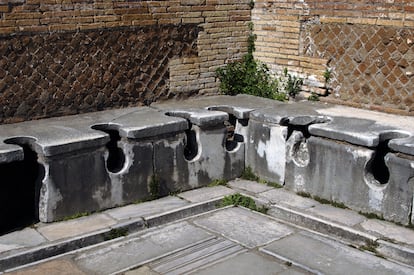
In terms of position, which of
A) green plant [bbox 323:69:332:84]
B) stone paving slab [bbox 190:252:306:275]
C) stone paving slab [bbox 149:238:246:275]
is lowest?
stone paving slab [bbox 149:238:246:275]

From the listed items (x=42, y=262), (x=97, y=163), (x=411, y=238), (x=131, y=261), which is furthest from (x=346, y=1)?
(x=42, y=262)

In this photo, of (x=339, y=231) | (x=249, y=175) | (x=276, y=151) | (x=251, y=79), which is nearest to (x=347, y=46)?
(x=251, y=79)

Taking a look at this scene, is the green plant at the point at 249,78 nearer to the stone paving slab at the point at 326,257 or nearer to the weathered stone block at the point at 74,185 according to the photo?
the weathered stone block at the point at 74,185

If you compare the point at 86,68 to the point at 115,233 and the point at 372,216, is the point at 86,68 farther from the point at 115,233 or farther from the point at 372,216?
the point at 372,216

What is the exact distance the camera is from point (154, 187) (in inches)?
248

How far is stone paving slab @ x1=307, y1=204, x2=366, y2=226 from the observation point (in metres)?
5.70

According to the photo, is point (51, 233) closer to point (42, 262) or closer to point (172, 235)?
point (42, 262)

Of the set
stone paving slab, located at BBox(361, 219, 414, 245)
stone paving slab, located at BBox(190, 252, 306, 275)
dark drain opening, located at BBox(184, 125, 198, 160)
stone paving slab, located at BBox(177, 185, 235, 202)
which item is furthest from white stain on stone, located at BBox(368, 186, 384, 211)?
dark drain opening, located at BBox(184, 125, 198, 160)

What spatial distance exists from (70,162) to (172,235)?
1.26m

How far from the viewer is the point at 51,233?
17.5 ft

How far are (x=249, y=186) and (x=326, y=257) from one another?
1889mm

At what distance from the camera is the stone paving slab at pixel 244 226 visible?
549cm

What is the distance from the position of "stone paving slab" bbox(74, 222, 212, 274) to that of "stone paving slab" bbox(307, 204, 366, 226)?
1.27 m

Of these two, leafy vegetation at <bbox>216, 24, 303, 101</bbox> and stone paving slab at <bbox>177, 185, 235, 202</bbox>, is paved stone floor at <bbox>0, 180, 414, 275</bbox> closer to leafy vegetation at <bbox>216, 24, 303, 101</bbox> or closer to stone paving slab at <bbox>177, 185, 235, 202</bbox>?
stone paving slab at <bbox>177, 185, 235, 202</bbox>
